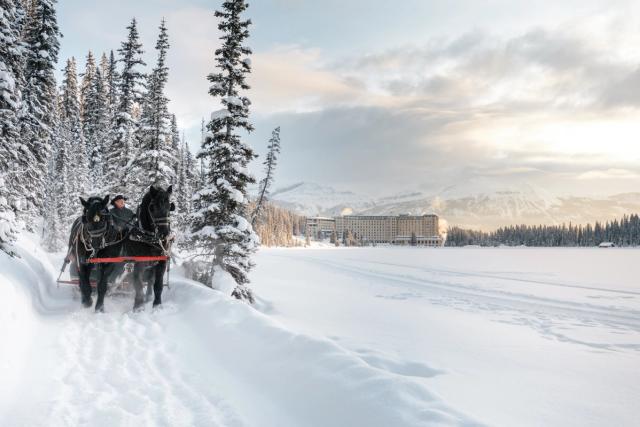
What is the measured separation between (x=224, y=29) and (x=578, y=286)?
2533 centimetres

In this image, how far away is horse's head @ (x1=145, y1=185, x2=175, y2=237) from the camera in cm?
906

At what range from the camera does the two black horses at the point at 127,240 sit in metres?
8.91

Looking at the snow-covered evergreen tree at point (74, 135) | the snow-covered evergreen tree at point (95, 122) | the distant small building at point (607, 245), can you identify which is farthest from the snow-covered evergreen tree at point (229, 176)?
the distant small building at point (607, 245)

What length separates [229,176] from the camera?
51.5ft

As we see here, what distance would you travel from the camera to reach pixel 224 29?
16.5 meters

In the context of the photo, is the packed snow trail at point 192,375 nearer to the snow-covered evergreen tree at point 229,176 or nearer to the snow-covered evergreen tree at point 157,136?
the snow-covered evergreen tree at point 229,176

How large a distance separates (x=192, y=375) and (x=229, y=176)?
36.2 ft

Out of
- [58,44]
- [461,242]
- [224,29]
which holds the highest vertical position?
[58,44]

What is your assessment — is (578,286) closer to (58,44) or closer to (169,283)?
(169,283)

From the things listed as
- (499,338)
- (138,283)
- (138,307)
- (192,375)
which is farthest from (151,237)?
(499,338)

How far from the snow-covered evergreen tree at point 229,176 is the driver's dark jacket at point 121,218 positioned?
4.46m

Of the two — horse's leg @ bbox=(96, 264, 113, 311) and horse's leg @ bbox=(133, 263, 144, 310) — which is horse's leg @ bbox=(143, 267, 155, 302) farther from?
horse's leg @ bbox=(96, 264, 113, 311)

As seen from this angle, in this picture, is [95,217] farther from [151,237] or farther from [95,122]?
[95,122]

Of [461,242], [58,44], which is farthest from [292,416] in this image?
[461,242]
